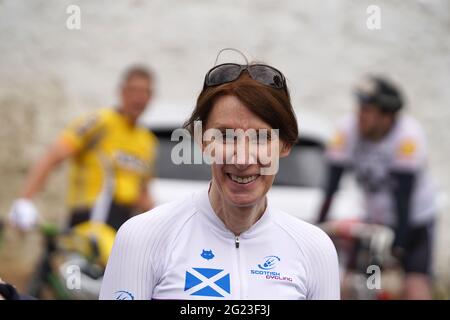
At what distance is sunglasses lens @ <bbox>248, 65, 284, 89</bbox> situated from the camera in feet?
8.27

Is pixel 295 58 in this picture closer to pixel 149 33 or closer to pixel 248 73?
pixel 149 33

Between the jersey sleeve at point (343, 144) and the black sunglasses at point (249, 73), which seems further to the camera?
the jersey sleeve at point (343, 144)

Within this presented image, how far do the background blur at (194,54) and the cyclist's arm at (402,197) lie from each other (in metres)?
3.89

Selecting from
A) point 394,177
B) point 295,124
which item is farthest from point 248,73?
point 394,177

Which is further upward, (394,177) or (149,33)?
(149,33)

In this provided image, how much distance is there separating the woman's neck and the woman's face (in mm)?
56

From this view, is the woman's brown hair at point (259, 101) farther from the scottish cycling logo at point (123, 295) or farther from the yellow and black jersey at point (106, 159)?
the yellow and black jersey at point (106, 159)

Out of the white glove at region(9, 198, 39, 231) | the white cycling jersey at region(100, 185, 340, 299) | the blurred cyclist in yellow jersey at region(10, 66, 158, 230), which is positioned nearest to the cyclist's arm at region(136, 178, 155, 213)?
the blurred cyclist in yellow jersey at region(10, 66, 158, 230)

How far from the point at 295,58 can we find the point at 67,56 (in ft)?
9.26

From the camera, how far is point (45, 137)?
11414mm

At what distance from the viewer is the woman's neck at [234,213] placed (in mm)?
2627

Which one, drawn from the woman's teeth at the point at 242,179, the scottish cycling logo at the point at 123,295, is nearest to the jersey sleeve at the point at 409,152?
the woman's teeth at the point at 242,179

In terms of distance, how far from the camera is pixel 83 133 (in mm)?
6879

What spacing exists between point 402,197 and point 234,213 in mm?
4956
